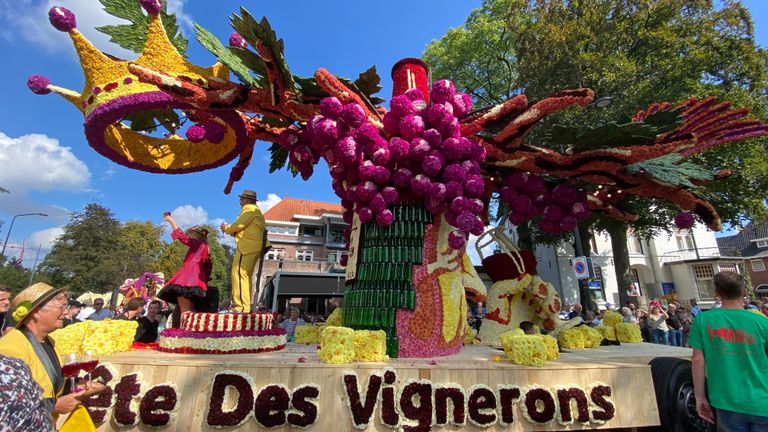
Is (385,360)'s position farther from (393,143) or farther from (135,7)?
(135,7)

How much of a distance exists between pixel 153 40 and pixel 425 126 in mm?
4144

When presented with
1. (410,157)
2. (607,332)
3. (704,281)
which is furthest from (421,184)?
(704,281)

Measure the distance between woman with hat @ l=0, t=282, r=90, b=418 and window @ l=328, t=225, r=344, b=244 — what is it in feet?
117

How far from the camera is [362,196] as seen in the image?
569 cm

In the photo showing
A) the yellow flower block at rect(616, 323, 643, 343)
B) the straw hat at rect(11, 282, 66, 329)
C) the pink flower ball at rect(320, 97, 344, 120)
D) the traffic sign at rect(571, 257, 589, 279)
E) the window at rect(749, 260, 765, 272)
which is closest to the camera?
the straw hat at rect(11, 282, 66, 329)

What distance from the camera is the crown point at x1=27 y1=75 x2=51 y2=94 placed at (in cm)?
573

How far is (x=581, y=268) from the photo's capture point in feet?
40.1

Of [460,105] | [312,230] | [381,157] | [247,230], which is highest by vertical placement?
[312,230]

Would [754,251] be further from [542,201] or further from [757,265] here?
[542,201]

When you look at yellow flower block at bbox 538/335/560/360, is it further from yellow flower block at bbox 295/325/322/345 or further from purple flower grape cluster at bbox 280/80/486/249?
yellow flower block at bbox 295/325/322/345

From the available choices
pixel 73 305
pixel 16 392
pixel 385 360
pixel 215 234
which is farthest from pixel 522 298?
pixel 215 234

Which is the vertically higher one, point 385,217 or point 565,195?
point 565,195

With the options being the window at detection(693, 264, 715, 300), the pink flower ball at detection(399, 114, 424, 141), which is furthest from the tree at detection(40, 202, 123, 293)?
the window at detection(693, 264, 715, 300)

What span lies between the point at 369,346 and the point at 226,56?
4426mm
